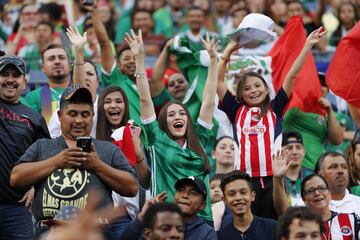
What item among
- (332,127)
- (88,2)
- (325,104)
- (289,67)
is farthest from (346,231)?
(88,2)

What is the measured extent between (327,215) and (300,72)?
282 cm

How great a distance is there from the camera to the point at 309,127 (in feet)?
42.1

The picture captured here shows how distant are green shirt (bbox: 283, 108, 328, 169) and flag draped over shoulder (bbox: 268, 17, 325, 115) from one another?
7 cm

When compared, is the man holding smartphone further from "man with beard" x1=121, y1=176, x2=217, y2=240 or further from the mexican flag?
the mexican flag

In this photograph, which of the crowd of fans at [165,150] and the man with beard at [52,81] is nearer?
the crowd of fans at [165,150]

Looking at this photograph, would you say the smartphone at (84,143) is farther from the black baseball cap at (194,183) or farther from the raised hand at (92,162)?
the black baseball cap at (194,183)

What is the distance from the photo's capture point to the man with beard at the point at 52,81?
11.6 metres

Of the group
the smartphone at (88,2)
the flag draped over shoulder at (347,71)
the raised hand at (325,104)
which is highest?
the smartphone at (88,2)

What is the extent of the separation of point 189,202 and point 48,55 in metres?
2.78

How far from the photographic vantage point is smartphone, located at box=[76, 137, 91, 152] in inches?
328

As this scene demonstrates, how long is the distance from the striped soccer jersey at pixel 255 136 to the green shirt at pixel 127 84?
4.36ft

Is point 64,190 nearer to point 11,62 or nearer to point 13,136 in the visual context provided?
point 13,136

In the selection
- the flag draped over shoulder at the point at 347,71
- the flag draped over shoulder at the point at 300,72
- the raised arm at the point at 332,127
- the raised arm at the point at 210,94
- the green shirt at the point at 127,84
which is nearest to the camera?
the raised arm at the point at 210,94

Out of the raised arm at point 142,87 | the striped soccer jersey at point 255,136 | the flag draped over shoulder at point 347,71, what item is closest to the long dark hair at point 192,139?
the raised arm at point 142,87
